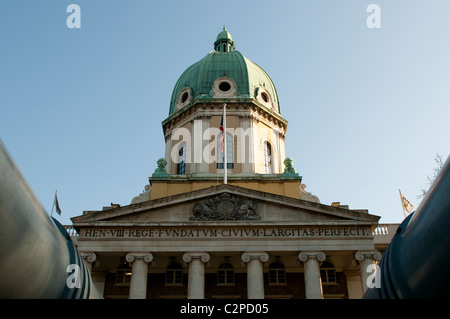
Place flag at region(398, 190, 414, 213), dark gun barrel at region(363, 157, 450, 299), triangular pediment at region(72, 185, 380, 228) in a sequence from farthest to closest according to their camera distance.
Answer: flag at region(398, 190, 414, 213) < triangular pediment at region(72, 185, 380, 228) < dark gun barrel at region(363, 157, 450, 299)

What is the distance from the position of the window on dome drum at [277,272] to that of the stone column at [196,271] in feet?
15.9

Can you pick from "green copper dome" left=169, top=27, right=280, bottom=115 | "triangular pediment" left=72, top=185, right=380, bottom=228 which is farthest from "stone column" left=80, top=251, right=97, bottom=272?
"green copper dome" left=169, top=27, right=280, bottom=115

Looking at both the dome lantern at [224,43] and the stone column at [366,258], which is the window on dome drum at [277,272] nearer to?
the stone column at [366,258]

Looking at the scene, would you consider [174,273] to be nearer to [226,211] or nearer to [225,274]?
[225,274]

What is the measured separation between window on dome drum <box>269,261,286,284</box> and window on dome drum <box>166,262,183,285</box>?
536 centimetres

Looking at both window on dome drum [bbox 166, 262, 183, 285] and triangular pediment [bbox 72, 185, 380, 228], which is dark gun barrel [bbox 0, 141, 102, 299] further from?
window on dome drum [bbox 166, 262, 183, 285]

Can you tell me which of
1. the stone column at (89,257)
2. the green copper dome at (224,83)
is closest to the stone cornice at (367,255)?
the stone column at (89,257)

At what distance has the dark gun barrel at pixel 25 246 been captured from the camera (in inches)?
142

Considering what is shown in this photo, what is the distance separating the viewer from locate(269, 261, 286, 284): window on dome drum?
2927cm

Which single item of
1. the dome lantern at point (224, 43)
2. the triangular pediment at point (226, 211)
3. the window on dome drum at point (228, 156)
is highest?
the dome lantern at point (224, 43)

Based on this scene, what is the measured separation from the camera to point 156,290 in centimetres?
2892
